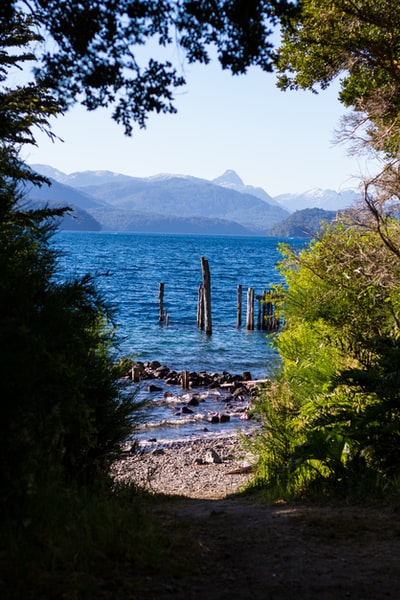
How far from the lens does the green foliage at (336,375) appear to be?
6387mm

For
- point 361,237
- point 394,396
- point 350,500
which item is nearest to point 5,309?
point 350,500

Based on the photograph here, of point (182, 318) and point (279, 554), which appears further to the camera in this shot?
point (182, 318)

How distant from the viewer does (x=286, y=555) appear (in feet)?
14.6

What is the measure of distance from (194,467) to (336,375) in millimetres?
6167

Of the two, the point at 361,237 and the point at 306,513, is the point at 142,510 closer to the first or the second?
the point at 306,513

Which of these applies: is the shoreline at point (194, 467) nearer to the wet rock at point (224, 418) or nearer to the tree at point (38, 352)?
the wet rock at point (224, 418)

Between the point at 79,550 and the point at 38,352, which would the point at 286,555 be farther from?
the point at 38,352

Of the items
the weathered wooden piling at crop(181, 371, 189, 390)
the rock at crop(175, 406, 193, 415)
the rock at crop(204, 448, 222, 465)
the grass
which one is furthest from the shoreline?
the weathered wooden piling at crop(181, 371, 189, 390)

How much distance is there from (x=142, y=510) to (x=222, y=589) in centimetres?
136

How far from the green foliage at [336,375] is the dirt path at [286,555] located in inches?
29.9

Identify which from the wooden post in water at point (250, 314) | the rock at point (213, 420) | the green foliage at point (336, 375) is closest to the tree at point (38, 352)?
the green foliage at point (336, 375)

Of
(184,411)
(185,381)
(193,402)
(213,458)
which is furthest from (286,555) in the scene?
(185,381)

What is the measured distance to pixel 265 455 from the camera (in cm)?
848

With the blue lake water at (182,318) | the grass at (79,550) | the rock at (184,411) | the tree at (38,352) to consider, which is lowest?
the blue lake water at (182,318)
